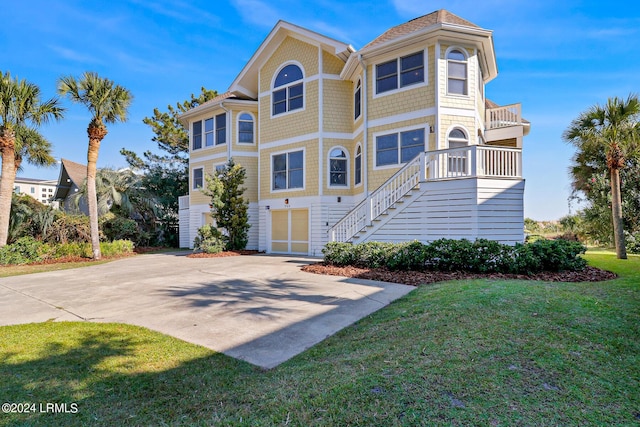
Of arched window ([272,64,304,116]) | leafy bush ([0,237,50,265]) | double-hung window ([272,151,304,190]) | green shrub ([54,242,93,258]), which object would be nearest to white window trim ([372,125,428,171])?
double-hung window ([272,151,304,190])

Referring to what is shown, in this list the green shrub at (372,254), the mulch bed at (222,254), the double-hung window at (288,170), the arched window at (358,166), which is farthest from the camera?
the double-hung window at (288,170)

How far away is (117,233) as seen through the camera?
1994 cm

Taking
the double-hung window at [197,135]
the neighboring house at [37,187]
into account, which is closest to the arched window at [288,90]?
the double-hung window at [197,135]

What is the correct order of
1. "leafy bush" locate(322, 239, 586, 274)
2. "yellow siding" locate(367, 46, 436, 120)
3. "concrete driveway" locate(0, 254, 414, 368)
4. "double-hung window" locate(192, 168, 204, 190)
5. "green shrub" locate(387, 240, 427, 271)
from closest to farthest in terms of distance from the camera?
"concrete driveway" locate(0, 254, 414, 368), "leafy bush" locate(322, 239, 586, 274), "green shrub" locate(387, 240, 427, 271), "yellow siding" locate(367, 46, 436, 120), "double-hung window" locate(192, 168, 204, 190)

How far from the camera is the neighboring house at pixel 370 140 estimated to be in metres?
10.3

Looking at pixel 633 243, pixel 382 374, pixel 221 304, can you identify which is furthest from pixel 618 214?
pixel 221 304

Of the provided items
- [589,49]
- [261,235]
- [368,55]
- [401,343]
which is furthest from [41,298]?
[589,49]

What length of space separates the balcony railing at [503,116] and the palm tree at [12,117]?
19.1 m

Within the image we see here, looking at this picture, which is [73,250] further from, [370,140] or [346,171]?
[370,140]

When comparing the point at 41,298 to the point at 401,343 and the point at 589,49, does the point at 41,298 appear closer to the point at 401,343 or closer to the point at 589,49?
the point at 401,343

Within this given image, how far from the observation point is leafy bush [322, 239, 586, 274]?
26.7ft

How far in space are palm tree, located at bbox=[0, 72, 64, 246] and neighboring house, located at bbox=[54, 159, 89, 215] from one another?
915 cm

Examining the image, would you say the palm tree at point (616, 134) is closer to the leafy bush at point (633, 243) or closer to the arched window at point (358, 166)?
the leafy bush at point (633, 243)

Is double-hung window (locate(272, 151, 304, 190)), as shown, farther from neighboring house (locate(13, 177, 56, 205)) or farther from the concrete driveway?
neighboring house (locate(13, 177, 56, 205))
